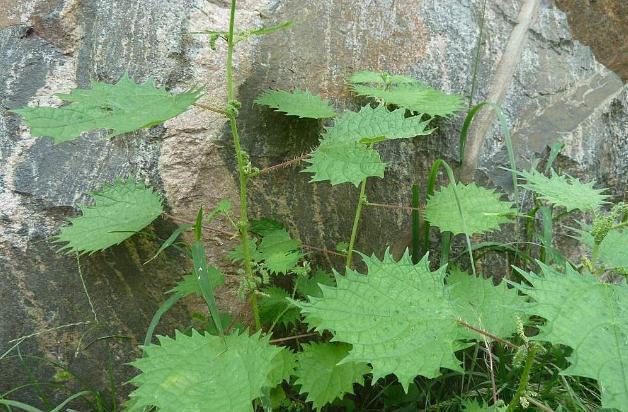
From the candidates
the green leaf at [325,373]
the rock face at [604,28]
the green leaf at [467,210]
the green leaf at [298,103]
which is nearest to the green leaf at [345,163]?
the green leaf at [298,103]

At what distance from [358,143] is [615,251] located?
2.17 feet

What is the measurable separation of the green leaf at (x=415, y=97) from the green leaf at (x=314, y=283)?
0.55 meters

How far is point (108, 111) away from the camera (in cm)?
140

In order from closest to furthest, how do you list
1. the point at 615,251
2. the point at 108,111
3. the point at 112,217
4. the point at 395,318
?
the point at 395,318 < the point at 108,111 < the point at 615,251 < the point at 112,217

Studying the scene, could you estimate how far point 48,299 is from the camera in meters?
1.85

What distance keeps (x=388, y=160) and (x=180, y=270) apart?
749 mm

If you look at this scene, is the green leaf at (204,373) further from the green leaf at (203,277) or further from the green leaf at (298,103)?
the green leaf at (298,103)

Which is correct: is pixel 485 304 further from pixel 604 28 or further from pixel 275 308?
pixel 604 28

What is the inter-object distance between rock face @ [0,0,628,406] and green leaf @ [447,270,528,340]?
0.38 meters

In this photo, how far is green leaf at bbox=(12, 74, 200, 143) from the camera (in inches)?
52.2

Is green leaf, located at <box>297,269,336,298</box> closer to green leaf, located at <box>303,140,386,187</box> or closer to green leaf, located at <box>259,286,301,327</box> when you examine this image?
green leaf, located at <box>259,286,301,327</box>

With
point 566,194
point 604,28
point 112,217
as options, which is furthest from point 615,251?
point 604,28

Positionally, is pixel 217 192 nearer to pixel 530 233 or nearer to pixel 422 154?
pixel 422 154

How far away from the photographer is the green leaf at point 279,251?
65.7 inches
